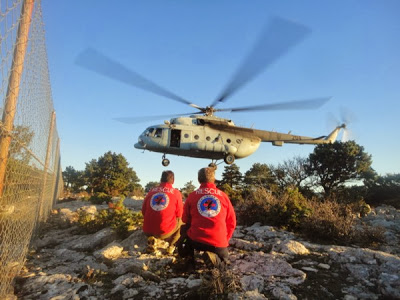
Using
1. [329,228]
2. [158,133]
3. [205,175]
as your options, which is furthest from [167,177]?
[158,133]

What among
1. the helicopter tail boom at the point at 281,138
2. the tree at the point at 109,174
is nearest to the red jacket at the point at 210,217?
the helicopter tail boom at the point at 281,138

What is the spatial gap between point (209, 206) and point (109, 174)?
17477 millimetres

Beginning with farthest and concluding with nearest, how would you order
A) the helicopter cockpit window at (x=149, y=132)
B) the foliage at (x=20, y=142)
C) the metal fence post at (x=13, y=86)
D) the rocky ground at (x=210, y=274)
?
the helicopter cockpit window at (x=149, y=132)
the rocky ground at (x=210, y=274)
the foliage at (x=20, y=142)
the metal fence post at (x=13, y=86)

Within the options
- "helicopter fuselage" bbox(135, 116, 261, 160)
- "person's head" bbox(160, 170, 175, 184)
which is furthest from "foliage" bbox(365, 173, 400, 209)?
"person's head" bbox(160, 170, 175, 184)

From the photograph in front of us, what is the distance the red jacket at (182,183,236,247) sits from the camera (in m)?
3.56

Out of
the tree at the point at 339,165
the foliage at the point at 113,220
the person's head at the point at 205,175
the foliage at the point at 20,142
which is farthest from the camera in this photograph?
the tree at the point at 339,165

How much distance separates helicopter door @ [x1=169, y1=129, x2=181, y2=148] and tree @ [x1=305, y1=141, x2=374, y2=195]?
61.5 feet

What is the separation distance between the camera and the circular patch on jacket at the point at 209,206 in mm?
3629

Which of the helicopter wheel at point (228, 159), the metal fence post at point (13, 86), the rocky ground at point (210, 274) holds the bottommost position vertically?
the rocky ground at point (210, 274)

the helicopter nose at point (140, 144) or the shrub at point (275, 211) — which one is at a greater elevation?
the helicopter nose at point (140, 144)

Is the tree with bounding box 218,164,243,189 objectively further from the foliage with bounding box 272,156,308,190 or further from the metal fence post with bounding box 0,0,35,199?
the metal fence post with bounding box 0,0,35,199

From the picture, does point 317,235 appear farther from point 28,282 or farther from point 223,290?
point 28,282

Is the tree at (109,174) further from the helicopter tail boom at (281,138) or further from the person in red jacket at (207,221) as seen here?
the person in red jacket at (207,221)

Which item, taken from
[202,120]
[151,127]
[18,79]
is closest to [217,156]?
[202,120]
